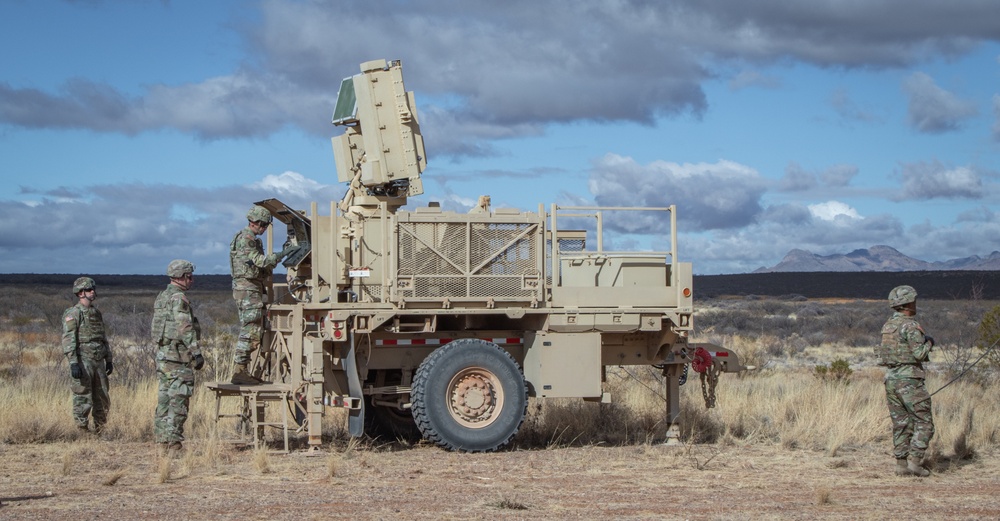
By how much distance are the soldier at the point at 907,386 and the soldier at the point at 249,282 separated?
6.23 m

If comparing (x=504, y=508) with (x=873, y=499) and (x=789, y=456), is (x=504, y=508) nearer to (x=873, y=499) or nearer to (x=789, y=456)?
(x=873, y=499)

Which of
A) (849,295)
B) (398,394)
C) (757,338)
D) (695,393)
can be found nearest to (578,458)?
(398,394)

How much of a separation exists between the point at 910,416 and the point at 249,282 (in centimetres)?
690

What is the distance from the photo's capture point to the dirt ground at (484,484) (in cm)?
888

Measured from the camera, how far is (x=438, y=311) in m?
11.9

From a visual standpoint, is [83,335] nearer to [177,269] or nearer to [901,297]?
[177,269]

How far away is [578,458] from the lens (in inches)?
466

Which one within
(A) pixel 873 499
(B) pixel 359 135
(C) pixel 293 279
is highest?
(B) pixel 359 135

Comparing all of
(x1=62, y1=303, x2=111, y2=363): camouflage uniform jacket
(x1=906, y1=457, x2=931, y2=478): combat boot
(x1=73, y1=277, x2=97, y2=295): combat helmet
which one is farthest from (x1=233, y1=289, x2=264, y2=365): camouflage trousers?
(x1=906, y1=457, x2=931, y2=478): combat boot

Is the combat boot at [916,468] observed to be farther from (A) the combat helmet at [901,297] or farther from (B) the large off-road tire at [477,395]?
(B) the large off-road tire at [477,395]

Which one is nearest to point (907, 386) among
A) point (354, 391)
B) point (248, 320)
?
point (354, 391)

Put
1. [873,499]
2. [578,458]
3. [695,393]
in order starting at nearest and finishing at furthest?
1. [873,499]
2. [578,458]
3. [695,393]

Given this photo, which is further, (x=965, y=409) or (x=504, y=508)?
(x=965, y=409)

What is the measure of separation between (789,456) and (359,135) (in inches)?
234
